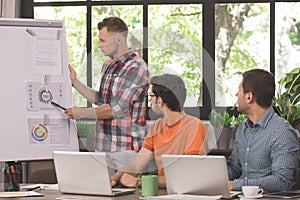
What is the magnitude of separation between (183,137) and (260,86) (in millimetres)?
482

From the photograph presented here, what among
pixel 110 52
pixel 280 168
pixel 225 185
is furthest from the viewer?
pixel 110 52

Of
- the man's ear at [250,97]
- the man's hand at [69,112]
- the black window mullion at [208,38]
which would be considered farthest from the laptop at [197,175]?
the black window mullion at [208,38]

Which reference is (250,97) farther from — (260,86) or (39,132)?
(39,132)

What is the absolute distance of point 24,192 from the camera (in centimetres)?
377

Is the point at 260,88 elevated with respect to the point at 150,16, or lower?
lower

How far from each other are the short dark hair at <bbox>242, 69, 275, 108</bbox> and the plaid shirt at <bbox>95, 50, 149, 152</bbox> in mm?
547

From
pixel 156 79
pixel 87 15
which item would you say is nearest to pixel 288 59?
pixel 87 15

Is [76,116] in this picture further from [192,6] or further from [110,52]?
[192,6]

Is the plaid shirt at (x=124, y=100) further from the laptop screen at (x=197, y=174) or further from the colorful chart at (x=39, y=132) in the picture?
the laptop screen at (x=197, y=174)

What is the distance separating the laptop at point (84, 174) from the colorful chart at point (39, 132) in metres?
0.59

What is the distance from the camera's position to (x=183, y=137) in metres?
3.86

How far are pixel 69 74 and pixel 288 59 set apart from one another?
82.1 inches

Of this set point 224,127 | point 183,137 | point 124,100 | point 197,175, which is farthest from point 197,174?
point 224,127

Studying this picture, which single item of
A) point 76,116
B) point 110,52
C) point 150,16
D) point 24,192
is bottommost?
point 24,192
